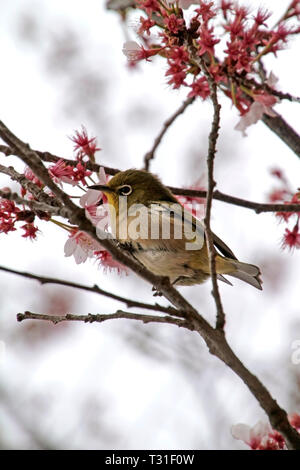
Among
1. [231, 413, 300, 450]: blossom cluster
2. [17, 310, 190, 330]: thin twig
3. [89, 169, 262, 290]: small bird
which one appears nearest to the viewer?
[17, 310, 190, 330]: thin twig

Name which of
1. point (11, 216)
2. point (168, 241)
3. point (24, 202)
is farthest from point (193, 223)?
point (24, 202)

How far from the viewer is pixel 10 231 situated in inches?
129

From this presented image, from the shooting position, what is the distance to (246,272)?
4391 millimetres

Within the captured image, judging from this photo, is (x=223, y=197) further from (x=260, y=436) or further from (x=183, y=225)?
(x=260, y=436)

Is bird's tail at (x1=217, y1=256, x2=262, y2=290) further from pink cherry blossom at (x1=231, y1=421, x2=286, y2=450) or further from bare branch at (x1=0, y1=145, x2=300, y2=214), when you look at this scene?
pink cherry blossom at (x1=231, y1=421, x2=286, y2=450)

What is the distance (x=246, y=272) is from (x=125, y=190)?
1.21m

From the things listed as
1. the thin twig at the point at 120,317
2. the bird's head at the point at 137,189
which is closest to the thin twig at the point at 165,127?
the bird's head at the point at 137,189

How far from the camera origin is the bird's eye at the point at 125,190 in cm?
463

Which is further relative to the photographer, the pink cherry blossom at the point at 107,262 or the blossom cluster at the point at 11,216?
the pink cherry blossom at the point at 107,262

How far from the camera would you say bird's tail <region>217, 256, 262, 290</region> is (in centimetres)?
432

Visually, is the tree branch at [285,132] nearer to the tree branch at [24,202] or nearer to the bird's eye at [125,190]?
the bird's eye at [125,190]

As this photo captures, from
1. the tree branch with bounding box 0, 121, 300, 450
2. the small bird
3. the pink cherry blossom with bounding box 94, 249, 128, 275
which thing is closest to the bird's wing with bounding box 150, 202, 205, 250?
the small bird

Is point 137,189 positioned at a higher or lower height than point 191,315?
higher
